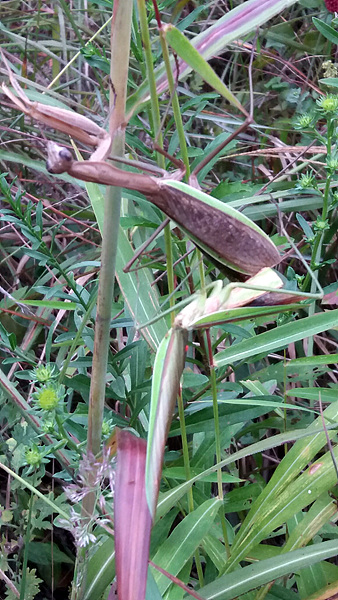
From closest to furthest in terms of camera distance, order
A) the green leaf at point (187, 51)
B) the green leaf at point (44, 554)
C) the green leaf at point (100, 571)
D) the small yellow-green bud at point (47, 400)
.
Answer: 1. the green leaf at point (187, 51)
2. the small yellow-green bud at point (47, 400)
3. the green leaf at point (100, 571)
4. the green leaf at point (44, 554)

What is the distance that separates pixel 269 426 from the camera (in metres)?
0.88

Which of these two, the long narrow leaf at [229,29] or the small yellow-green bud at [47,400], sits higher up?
the long narrow leaf at [229,29]

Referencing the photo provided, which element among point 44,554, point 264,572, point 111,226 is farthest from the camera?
point 44,554

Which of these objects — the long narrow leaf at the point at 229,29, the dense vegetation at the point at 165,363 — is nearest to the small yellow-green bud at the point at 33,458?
the dense vegetation at the point at 165,363

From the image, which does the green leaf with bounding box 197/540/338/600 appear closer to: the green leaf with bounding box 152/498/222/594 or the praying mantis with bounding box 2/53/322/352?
the green leaf with bounding box 152/498/222/594

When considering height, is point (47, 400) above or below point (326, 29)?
below

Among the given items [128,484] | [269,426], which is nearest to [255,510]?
[269,426]

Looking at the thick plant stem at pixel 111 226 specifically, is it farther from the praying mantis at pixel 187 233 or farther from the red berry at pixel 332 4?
the red berry at pixel 332 4

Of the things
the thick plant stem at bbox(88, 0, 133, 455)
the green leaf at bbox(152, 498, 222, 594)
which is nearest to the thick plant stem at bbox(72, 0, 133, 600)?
the thick plant stem at bbox(88, 0, 133, 455)

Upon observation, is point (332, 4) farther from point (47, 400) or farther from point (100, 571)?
point (100, 571)

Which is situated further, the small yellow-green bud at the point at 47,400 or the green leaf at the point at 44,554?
the green leaf at the point at 44,554

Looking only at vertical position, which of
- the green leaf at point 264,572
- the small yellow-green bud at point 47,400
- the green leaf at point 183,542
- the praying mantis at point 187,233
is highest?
the praying mantis at point 187,233

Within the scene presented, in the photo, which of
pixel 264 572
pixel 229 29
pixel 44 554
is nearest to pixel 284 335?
pixel 264 572

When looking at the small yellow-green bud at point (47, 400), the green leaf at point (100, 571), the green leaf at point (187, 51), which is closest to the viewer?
the green leaf at point (187, 51)
